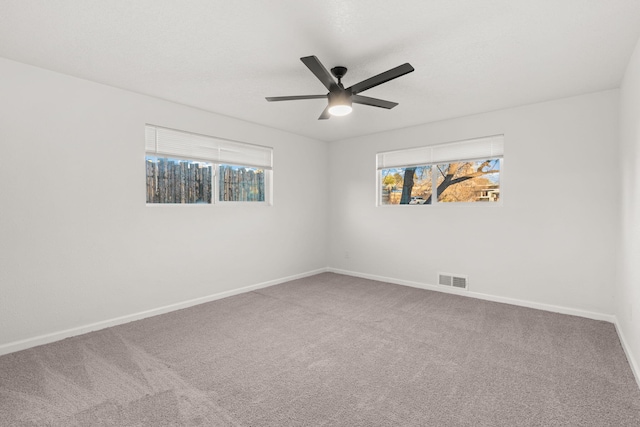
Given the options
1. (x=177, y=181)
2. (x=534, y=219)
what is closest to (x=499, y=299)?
(x=534, y=219)

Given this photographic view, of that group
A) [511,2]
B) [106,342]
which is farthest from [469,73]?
[106,342]

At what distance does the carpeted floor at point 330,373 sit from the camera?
6.09 ft

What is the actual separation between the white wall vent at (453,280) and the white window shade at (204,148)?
10.1 ft

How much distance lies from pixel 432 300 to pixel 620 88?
10.0 feet

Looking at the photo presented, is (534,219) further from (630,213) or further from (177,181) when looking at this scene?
(177,181)

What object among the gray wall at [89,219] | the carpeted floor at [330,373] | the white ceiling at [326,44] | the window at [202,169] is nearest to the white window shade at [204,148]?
the window at [202,169]

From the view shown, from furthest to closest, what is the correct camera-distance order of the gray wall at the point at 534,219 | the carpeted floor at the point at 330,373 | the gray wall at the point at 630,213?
the gray wall at the point at 534,219, the gray wall at the point at 630,213, the carpeted floor at the point at 330,373

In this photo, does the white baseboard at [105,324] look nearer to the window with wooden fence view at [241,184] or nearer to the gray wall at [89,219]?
the gray wall at [89,219]

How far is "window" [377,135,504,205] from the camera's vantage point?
4207mm

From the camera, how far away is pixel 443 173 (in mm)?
4676

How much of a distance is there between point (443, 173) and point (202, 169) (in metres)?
3.44

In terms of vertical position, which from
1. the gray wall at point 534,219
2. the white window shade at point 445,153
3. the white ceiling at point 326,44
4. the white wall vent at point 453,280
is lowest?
the white wall vent at point 453,280

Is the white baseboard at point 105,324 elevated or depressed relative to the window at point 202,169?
depressed

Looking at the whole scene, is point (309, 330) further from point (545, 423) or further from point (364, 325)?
point (545, 423)
